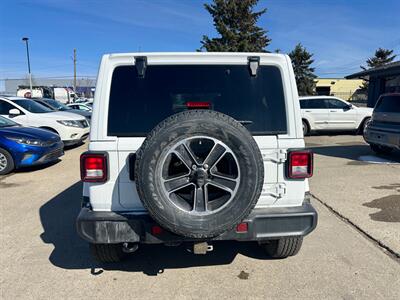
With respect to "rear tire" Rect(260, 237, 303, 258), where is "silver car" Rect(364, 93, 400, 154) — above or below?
above

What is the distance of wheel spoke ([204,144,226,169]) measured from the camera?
269 cm

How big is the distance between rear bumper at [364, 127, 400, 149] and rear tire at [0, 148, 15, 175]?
8.76 m

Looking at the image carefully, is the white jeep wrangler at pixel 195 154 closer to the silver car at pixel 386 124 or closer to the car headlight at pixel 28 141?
the car headlight at pixel 28 141

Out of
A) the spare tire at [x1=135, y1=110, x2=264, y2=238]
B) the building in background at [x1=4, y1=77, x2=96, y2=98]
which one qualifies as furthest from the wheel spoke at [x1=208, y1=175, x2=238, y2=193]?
the building in background at [x1=4, y1=77, x2=96, y2=98]

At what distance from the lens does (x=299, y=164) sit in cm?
302

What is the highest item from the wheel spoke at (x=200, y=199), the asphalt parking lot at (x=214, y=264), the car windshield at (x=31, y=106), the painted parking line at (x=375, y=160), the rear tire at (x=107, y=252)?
the car windshield at (x=31, y=106)

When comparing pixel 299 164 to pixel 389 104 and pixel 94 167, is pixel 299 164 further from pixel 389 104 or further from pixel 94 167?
pixel 389 104

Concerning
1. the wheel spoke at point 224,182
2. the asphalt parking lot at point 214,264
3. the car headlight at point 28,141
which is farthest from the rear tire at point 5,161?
the wheel spoke at point 224,182

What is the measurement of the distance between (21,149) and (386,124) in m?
8.63

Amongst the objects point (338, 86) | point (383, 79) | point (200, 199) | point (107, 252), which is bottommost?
point (107, 252)

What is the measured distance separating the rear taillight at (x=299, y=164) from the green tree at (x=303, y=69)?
46.9 m

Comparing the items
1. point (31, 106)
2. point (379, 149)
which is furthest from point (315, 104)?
point (31, 106)

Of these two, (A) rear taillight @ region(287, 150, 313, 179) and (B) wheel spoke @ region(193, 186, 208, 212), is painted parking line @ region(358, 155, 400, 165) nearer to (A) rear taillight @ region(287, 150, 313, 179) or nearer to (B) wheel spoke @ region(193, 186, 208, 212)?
(A) rear taillight @ region(287, 150, 313, 179)

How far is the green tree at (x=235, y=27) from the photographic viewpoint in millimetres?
35719
